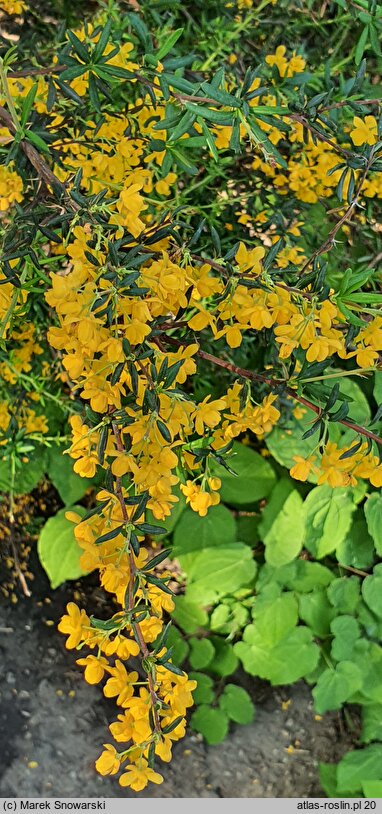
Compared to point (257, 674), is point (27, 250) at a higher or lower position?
higher

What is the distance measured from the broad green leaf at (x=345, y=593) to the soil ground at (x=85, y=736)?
31 centimetres

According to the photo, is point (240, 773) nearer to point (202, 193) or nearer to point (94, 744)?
point (94, 744)

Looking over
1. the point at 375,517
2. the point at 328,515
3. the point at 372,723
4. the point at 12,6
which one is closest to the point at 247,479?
the point at 328,515

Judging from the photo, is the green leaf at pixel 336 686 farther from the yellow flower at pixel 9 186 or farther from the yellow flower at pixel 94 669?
the yellow flower at pixel 9 186

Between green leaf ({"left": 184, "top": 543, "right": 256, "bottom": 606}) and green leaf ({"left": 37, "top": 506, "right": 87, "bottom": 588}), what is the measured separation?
28 cm

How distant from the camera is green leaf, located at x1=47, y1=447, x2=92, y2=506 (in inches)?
68.3

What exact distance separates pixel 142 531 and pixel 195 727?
1.26 metres

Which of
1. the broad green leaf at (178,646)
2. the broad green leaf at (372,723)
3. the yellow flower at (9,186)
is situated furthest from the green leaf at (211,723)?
the yellow flower at (9,186)

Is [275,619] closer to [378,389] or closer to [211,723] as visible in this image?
[211,723]

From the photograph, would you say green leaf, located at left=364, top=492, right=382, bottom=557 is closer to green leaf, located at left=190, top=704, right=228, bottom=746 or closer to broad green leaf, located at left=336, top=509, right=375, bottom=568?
broad green leaf, located at left=336, top=509, right=375, bottom=568

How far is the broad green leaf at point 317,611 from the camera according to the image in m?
1.75

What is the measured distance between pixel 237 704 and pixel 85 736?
1.27 feet

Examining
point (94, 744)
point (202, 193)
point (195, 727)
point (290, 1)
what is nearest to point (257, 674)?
point (195, 727)

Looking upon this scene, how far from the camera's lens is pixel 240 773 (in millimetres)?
1791
